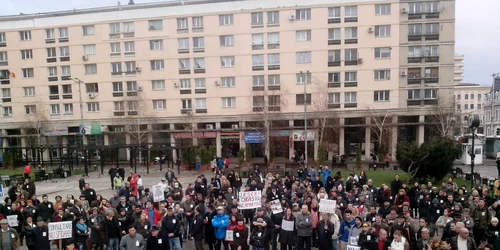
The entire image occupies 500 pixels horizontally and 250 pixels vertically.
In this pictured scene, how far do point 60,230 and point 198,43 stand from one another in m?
33.5

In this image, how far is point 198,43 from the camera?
4084 cm

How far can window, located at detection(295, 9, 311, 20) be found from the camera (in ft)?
128

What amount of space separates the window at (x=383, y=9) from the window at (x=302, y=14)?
24.7ft

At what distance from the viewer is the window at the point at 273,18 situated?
39375 millimetres

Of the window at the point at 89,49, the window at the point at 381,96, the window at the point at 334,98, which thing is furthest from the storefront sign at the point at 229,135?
the window at the point at 89,49

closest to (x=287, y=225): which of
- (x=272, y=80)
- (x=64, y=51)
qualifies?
(x=272, y=80)

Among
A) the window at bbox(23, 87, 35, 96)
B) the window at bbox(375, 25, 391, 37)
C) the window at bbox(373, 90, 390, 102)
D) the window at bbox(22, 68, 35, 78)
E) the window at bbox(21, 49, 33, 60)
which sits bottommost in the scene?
the window at bbox(373, 90, 390, 102)

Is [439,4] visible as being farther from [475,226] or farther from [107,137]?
[107,137]

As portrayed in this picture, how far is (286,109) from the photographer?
130ft

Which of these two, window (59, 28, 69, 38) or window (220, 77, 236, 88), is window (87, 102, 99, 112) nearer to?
window (59, 28, 69, 38)

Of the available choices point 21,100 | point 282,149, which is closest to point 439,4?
point 282,149

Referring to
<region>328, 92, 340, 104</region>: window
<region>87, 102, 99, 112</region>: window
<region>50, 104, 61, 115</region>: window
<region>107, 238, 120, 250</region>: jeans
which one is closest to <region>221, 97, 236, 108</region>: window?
<region>328, 92, 340, 104</region>: window

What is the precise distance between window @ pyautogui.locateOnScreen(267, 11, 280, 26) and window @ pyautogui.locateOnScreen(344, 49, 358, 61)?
8.69m

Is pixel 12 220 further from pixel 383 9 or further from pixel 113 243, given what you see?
pixel 383 9
